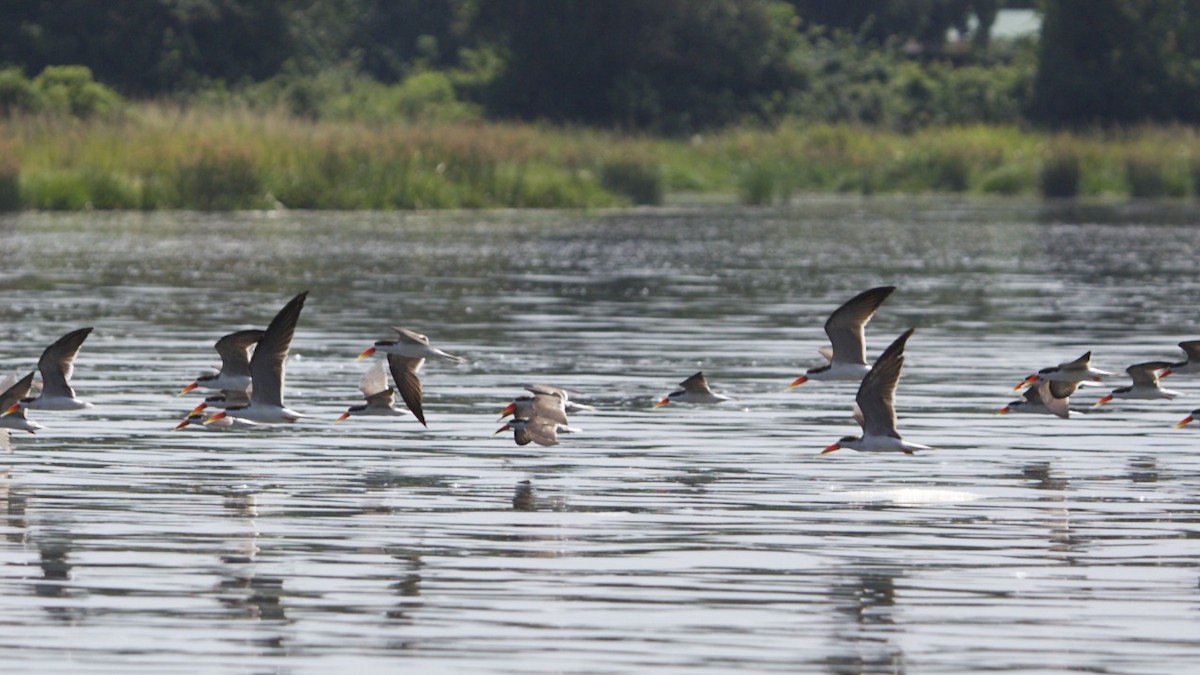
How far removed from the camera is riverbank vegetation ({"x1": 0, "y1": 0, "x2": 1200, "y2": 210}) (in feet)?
161

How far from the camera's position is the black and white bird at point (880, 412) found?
46.1 ft

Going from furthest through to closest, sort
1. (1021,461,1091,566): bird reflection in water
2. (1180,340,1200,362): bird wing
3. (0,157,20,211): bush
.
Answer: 1. (0,157,20,211): bush
2. (1180,340,1200,362): bird wing
3. (1021,461,1091,566): bird reflection in water

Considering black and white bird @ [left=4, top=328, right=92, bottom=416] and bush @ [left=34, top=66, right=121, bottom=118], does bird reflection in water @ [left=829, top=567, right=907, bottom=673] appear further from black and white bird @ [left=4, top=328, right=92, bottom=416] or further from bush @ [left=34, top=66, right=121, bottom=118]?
bush @ [left=34, top=66, right=121, bottom=118]

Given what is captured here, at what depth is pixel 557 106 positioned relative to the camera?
7988 cm

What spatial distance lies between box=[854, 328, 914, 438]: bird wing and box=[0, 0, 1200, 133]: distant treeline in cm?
5651

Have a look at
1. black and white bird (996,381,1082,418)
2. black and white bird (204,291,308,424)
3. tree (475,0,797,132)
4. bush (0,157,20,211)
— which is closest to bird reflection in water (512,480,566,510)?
black and white bird (204,291,308,424)

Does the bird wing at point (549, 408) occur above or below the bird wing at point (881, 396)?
below

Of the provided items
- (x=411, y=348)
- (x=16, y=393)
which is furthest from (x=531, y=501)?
(x=16, y=393)

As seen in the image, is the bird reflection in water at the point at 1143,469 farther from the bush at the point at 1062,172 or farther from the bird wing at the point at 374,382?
the bush at the point at 1062,172

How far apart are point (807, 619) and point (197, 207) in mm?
37828

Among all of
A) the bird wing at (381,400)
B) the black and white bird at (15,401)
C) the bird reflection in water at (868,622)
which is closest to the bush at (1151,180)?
the bird wing at (381,400)

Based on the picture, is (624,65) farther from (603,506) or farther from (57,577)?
(57,577)

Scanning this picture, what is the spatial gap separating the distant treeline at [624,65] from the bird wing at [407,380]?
54.3 meters

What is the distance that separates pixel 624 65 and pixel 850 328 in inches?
2527
